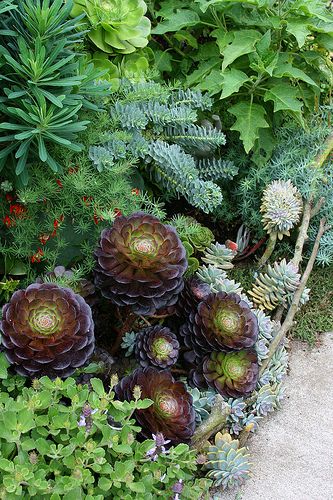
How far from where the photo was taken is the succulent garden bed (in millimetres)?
1407

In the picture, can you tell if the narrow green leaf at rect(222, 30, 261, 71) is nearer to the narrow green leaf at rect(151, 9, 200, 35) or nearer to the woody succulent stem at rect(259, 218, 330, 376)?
the narrow green leaf at rect(151, 9, 200, 35)

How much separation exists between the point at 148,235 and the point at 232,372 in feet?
1.41

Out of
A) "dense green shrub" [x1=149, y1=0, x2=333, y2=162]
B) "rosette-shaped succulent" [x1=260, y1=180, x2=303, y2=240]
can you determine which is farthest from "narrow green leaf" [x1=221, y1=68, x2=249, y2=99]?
"rosette-shaped succulent" [x1=260, y1=180, x2=303, y2=240]

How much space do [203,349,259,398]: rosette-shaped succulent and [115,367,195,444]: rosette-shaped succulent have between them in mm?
168

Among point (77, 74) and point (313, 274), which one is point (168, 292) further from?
point (313, 274)

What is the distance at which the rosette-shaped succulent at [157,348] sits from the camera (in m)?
1.68

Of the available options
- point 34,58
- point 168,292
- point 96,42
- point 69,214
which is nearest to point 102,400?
point 168,292

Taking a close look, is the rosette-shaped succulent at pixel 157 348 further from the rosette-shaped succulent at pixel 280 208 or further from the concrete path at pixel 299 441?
the rosette-shaped succulent at pixel 280 208

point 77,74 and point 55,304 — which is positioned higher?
point 77,74

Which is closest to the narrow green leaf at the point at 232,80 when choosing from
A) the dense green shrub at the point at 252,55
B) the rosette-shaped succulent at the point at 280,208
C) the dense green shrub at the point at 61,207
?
the dense green shrub at the point at 252,55

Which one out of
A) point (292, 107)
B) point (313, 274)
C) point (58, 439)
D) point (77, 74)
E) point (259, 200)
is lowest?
point (313, 274)

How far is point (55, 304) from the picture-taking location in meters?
1.50

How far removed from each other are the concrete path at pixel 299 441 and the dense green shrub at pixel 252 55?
75cm

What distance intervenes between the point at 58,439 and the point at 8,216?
670 mm
